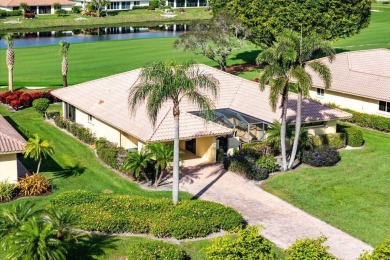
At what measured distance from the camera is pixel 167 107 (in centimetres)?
4200

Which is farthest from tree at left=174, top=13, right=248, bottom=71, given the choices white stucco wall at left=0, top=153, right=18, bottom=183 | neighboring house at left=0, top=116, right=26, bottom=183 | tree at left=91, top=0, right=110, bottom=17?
tree at left=91, top=0, right=110, bottom=17

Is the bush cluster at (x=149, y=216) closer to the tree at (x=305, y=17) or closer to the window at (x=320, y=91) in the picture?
the window at (x=320, y=91)

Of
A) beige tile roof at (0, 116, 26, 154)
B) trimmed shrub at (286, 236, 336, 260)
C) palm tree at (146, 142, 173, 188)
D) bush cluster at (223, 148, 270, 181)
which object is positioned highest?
beige tile roof at (0, 116, 26, 154)

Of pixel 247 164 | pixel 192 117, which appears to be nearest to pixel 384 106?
pixel 247 164

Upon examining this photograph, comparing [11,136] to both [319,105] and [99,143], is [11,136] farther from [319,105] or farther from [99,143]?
[319,105]

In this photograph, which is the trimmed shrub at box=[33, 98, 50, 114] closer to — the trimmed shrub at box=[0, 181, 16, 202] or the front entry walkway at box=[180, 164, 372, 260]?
the front entry walkway at box=[180, 164, 372, 260]

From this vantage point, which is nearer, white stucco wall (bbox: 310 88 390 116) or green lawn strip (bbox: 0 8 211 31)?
white stucco wall (bbox: 310 88 390 116)

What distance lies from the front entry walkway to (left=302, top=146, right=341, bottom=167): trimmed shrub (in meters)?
5.03

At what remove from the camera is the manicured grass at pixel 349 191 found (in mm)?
31578

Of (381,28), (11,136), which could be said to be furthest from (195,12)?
(11,136)

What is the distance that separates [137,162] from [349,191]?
11591mm

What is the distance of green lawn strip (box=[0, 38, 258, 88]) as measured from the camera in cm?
6651

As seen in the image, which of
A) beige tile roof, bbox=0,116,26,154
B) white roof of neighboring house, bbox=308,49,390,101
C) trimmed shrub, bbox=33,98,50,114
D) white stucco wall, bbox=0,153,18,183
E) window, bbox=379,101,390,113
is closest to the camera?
beige tile roof, bbox=0,116,26,154

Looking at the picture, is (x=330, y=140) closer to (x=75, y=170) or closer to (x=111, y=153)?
(x=111, y=153)
